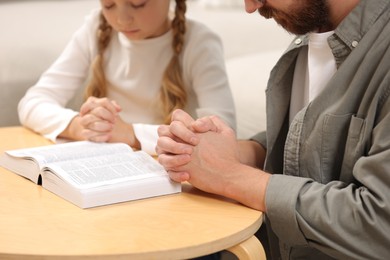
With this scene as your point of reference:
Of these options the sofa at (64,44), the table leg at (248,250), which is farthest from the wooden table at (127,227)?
the sofa at (64,44)

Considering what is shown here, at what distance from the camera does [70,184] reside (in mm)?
1219

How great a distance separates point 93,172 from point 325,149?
398 millimetres

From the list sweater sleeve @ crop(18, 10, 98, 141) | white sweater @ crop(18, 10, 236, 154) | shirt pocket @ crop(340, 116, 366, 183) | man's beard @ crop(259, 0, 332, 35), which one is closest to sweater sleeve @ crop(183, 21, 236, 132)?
white sweater @ crop(18, 10, 236, 154)

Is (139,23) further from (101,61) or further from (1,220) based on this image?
(1,220)

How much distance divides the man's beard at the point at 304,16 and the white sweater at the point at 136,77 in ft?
1.28

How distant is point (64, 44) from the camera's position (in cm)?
233

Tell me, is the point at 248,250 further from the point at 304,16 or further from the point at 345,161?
the point at 304,16

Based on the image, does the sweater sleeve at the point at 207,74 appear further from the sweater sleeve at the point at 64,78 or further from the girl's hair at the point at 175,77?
the sweater sleeve at the point at 64,78

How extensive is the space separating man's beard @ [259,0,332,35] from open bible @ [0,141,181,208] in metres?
0.34

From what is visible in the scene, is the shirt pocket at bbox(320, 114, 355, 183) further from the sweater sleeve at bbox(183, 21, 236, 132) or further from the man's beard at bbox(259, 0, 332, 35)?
the sweater sleeve at bbox(183, 21, 236, 132)

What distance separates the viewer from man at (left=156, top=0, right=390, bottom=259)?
1.14 m

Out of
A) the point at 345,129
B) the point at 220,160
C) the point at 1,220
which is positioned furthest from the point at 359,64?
the point at 1,220

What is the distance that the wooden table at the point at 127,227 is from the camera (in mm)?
1042

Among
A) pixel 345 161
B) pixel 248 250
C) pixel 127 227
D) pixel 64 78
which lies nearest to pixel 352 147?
pixel 345 161
